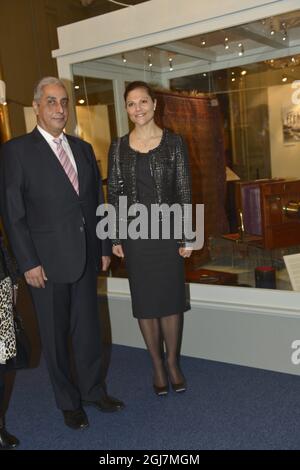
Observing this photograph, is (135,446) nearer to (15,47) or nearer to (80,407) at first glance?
(80,407)

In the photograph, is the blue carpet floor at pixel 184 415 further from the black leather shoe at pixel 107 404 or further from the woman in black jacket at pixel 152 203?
the woman in black jacket at pixel 152 203

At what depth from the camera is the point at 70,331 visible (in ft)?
8.68

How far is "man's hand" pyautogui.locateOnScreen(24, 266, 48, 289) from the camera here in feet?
7.72

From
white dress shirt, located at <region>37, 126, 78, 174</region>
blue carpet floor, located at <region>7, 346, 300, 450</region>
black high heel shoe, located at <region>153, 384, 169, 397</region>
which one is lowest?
blue carpet floor, located at <region>7, 346, 300, 450</region>

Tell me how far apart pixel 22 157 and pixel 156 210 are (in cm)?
77

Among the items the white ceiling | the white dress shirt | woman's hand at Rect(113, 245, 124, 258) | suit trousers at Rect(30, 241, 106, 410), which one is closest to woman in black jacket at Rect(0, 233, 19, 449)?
suit trousers at Rect(30, 241, 106, 410)

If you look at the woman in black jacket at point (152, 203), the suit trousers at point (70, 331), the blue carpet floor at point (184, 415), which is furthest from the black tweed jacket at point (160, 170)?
the blue carpet floor at point (184, 415)

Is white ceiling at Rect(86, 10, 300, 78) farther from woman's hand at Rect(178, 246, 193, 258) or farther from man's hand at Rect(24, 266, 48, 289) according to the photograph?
man's hand at Rect(24, 266, 48, 289)

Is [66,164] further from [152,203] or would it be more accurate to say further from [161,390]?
[161,390]

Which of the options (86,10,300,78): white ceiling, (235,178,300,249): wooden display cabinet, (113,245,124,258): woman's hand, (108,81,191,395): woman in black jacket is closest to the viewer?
(108,81,191,395): woman in black jacket

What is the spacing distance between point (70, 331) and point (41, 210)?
0.71m

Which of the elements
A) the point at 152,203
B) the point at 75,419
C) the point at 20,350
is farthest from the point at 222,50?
the point at 75,419

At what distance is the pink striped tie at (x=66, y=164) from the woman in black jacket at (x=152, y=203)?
31 cm

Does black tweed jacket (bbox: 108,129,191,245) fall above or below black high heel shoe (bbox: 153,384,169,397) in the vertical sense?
above
